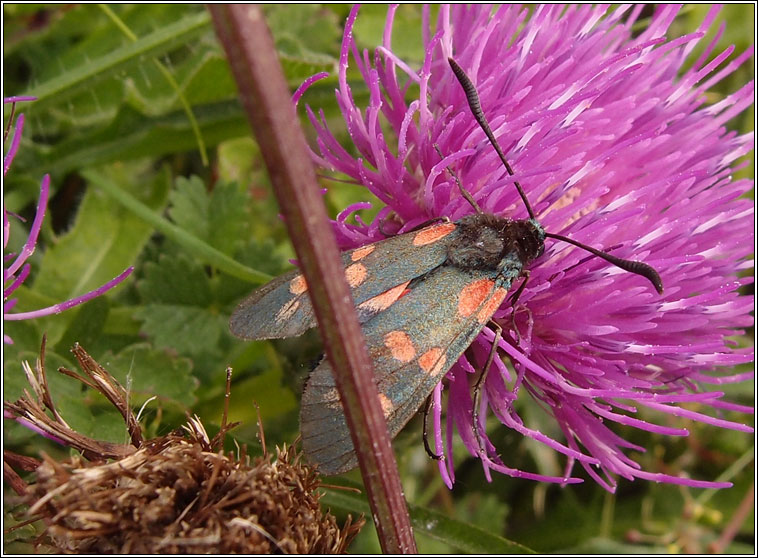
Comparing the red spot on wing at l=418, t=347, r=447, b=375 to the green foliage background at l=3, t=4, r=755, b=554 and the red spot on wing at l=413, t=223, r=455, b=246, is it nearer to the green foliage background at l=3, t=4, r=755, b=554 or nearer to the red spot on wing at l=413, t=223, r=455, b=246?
the red spot on wing at l=413, t=223, r=455, b=246

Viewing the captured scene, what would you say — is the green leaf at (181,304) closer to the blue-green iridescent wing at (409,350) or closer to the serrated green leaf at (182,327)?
the serrated green leaf at (182,327)

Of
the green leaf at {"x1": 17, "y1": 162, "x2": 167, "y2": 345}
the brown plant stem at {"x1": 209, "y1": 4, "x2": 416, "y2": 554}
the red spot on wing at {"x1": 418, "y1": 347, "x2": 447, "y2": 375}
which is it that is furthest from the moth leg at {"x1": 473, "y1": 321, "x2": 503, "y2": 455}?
the green leaf at {"x1": 17, "y1": 162, "x2": 167, "y2": 345}

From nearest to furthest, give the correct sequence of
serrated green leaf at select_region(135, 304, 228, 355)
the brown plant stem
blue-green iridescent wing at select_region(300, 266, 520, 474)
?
the brown plant stem, blue-green iridescent wing at select_region(300, 266, 520, 474), serrated green leaf at select_region(135, 304, 228, 355)

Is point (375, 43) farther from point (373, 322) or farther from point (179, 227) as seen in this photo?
point (373, 322)

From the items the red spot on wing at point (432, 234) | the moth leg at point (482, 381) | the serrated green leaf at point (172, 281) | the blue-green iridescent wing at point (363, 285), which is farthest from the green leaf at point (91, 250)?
the moth leg at point (482, 381)

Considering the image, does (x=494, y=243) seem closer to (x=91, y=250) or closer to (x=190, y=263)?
(x=190, y=263)

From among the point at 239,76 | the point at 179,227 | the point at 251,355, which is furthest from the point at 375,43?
the point at 239,76
